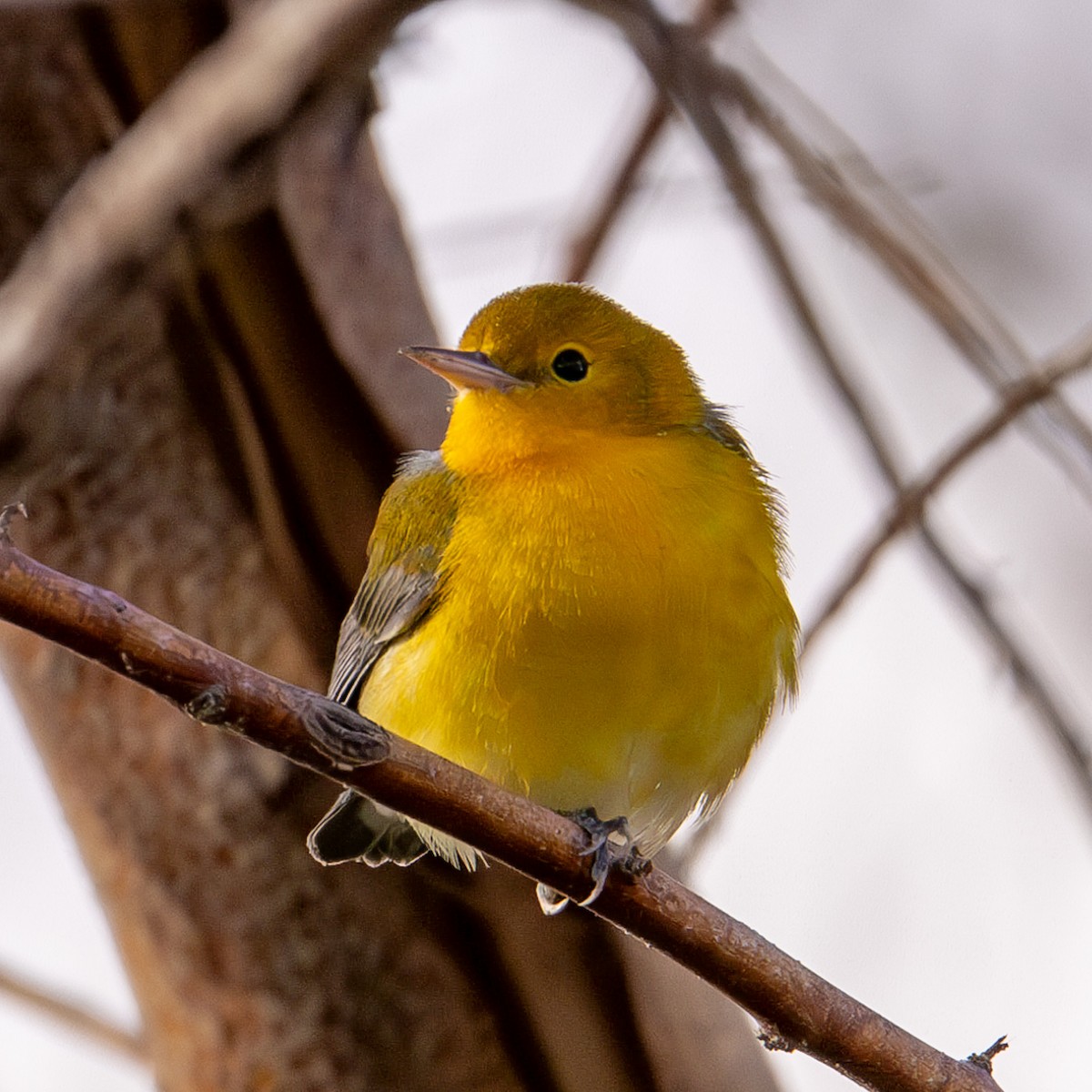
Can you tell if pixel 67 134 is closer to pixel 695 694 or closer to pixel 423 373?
pixel 423 373

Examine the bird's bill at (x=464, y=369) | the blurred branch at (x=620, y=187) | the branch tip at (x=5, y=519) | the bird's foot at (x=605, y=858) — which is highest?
the blurred branch at (x=620, y=187)

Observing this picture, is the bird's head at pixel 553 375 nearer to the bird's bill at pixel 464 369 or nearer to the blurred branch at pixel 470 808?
the bird's bill at pixel 464 369

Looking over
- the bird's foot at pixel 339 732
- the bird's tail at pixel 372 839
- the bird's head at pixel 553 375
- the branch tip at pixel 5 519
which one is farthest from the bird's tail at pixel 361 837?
the branch tip at pixel 5 519

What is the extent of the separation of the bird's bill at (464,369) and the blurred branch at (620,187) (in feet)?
2.84

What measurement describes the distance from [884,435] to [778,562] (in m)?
0.49

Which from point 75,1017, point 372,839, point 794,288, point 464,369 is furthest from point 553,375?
point 75,1017

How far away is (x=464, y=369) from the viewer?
11.2 ft

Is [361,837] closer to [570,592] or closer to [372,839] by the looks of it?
[372,839]

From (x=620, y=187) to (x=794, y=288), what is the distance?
0.76 metres

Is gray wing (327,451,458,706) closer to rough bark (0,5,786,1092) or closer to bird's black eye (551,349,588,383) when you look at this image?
rough bark (0,5,786,1092)

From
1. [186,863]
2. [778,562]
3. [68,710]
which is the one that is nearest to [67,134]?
[68,710]

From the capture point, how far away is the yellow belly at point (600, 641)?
9.93 ft

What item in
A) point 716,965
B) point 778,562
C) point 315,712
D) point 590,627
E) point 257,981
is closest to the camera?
point 315,712

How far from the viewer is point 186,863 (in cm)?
329
